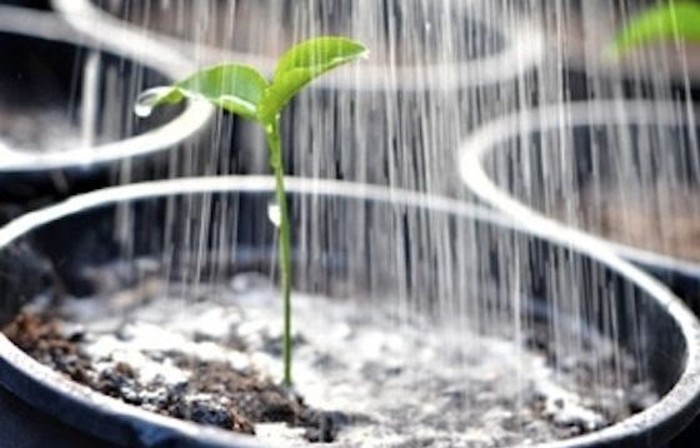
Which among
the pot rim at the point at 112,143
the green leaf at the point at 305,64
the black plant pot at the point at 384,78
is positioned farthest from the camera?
the black plant pot at the point at 384,78

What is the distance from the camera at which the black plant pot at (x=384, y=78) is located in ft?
5.92

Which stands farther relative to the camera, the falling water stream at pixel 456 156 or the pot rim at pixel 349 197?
the falling water stream at pixel 456 156

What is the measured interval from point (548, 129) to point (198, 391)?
2.79ft

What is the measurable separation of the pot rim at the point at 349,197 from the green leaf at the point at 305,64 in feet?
0.79

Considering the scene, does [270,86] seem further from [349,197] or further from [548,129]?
[548,129]

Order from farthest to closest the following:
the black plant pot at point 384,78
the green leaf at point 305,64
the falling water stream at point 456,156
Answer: the black plant pot at point 384,78
the falling water stream at point 456,156
the green leaf at point 305,64

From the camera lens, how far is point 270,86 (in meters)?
1.02

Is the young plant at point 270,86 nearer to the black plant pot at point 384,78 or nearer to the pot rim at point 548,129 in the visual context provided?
the pot rim at point 548,129

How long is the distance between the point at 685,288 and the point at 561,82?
3.34ft

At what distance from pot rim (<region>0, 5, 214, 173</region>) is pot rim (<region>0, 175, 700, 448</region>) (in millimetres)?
110

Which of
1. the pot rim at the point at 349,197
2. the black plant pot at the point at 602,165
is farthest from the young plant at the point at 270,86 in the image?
the black plant pot at the point at 602,165

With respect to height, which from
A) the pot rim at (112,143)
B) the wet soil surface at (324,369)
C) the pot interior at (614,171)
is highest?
the pot rim at (112,143)

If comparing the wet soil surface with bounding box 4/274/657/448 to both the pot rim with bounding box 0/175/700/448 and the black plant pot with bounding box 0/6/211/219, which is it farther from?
the black plant pot with bounding box 0/6/211/219

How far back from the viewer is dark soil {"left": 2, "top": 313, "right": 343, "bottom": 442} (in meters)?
1.00
